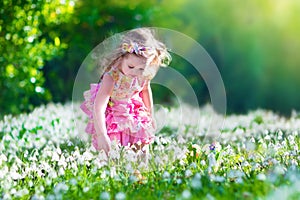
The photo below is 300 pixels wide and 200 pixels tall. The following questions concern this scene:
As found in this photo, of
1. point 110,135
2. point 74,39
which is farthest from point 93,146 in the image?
point 74,39

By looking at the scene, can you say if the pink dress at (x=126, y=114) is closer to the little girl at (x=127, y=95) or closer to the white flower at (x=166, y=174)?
the little girl at (x=127, y=95)

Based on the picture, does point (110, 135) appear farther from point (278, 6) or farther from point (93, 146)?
point (278, 6)

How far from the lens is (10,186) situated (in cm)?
398

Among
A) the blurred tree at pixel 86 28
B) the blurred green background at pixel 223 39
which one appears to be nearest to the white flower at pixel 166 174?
the blurred green background at pixel 223 39

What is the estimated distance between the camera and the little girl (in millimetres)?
4871

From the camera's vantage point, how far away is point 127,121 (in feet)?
16.5

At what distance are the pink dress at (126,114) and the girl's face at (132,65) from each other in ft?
0.19

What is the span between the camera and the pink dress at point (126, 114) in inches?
198

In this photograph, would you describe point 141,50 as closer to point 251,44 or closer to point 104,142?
point 104,142

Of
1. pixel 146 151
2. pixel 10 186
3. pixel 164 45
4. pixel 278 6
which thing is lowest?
pixel 10 186

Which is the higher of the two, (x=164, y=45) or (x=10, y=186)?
(x=164, y=45)

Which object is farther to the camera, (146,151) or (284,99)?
(284,99)

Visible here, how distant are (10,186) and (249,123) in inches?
167

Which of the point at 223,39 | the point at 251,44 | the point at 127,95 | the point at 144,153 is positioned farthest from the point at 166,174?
the point at 223,39
